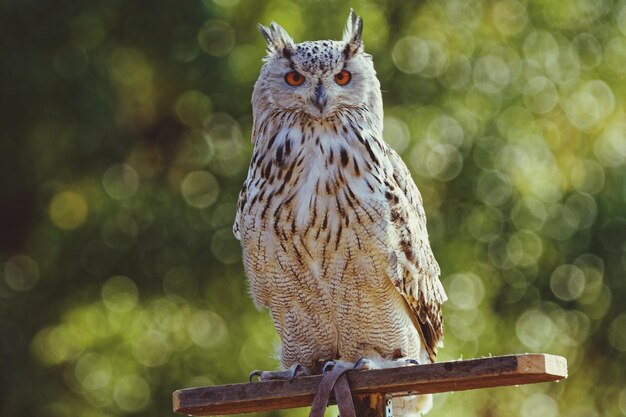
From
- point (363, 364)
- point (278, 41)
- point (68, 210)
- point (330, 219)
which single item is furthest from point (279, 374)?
point (68, 210)

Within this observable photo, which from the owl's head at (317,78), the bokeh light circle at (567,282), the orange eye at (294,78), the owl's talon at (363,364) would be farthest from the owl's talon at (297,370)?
the bokeh light circle at (567,282)

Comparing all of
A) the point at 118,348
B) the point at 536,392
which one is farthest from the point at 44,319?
the point at 536,392

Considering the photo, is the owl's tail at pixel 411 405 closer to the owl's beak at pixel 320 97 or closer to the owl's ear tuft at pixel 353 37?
the owl's beak at pixel 320 97

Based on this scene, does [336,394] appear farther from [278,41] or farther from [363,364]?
[278,41]

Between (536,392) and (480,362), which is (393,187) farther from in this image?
(536,392)

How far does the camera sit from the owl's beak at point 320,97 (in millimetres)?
4047

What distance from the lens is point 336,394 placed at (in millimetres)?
3322

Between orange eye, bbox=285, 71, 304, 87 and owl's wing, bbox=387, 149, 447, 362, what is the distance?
1.36 feet

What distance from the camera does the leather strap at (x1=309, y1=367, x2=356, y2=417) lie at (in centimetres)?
326

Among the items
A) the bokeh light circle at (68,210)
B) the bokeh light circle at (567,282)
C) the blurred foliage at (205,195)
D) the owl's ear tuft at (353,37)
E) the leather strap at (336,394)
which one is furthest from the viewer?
the bokeh light circle at (567,282)

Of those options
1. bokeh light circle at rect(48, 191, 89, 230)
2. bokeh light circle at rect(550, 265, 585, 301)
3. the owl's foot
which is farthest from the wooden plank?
bokeh light circle at rect(550, 265, 585, 301)

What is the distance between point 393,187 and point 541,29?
5.57m

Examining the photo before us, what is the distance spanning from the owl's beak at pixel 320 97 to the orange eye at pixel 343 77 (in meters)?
0.11

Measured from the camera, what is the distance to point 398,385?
3268 millimetres
